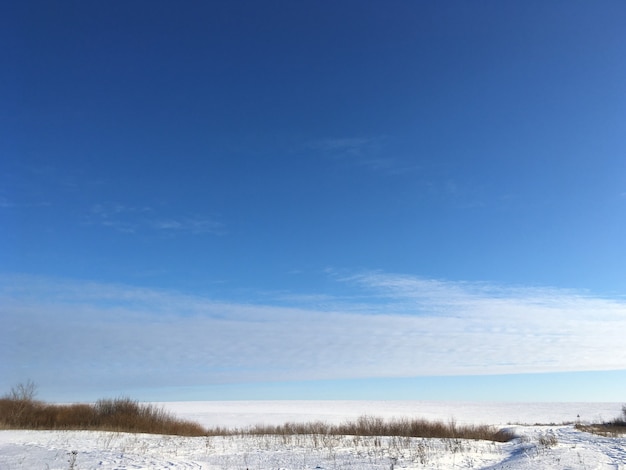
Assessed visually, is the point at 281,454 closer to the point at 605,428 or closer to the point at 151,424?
the point at 151,424

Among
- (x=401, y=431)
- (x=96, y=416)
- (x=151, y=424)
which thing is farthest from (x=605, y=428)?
(x=96, y=416)

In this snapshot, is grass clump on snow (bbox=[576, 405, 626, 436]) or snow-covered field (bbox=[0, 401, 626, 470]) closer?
snow-covered field (bbox=[0, 401, 626, 470])

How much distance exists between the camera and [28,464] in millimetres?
16562

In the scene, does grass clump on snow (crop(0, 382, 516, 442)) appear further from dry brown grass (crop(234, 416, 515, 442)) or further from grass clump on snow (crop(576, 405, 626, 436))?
grass clump on snow (crop(576, 405, 626, 436))

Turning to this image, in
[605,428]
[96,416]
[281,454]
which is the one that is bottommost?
[605,428]

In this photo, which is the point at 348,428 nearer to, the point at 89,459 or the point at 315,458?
the point at 315,458

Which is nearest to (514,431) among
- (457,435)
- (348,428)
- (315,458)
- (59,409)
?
(457,435)

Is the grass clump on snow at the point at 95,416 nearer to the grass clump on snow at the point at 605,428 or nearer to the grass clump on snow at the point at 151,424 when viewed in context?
the grass clump on snow at the point at 151,424

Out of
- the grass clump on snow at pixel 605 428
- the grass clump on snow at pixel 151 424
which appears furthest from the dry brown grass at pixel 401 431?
the grass clump on snow at pixel 605 428

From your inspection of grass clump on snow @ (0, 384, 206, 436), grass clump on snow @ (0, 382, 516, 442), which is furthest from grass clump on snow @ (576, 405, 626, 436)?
grass clump on snow @ (0, 384, 206, 436)

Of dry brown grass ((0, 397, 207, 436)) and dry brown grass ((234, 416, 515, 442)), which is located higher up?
dry brown grass ((0, 397, 207, 436))

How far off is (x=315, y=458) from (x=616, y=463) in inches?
438

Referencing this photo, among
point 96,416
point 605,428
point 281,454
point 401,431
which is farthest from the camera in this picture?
point 96,416

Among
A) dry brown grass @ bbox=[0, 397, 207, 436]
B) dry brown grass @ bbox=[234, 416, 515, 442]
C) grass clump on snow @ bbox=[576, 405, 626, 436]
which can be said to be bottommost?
grass clump on snow @ bbox=[576, 405, 626, 436]
